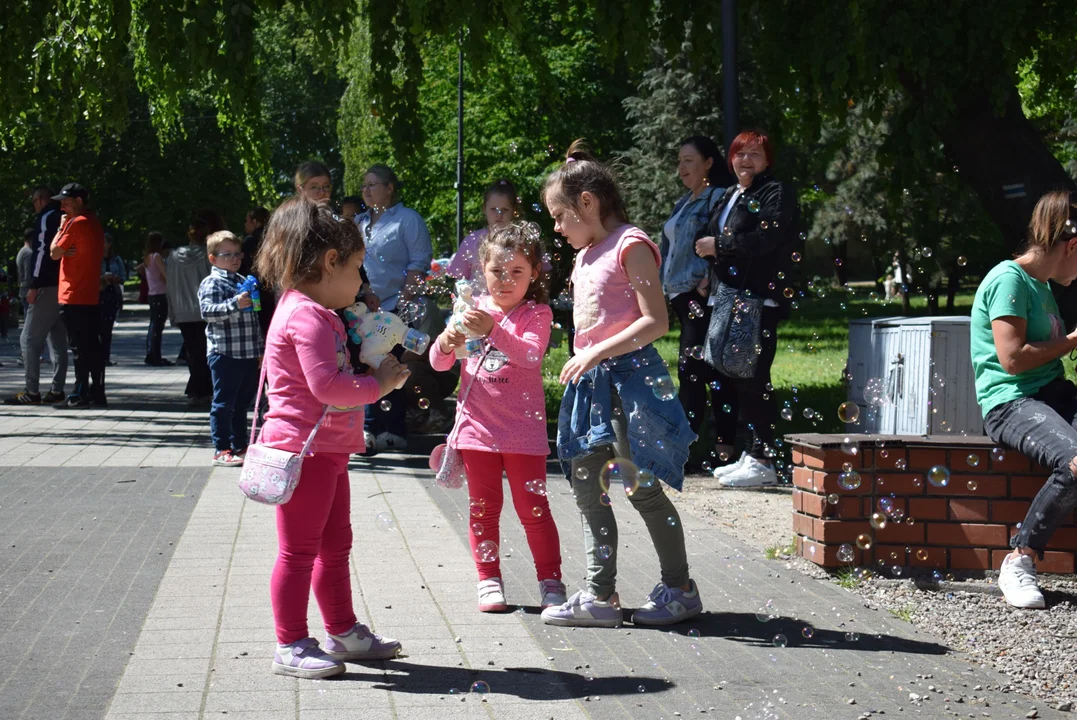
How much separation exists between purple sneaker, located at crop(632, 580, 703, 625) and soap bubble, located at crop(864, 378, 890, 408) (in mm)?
3214

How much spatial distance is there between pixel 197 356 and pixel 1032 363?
399 inches

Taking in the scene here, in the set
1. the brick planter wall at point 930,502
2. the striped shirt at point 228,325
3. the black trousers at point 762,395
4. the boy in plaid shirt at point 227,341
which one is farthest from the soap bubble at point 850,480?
the striped shirt at point 228,325

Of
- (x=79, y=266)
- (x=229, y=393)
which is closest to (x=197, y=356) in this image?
(x=79, y=266)

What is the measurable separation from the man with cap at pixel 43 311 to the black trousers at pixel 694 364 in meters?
7.46

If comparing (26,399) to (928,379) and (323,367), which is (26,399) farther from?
(323,367)

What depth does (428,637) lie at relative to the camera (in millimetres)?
5125

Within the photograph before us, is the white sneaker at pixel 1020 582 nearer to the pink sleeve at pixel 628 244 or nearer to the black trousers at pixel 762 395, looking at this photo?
the pink sleeve at pixel 628 244

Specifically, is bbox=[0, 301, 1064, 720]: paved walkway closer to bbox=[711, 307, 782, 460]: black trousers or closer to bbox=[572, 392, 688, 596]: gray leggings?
bbox=[572, 392, 688, 596]: gray leggings

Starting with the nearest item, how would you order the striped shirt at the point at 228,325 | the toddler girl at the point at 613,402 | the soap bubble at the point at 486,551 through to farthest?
1. the toddler girl at the point at 613,402
2. the soap bubble at the point at 486,551
3. the striped shirt at the point at 228,325

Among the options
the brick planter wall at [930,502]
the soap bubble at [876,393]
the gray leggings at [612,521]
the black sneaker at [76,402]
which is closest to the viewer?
the gray leggings at [612,521]

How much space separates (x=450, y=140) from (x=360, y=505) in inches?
1316

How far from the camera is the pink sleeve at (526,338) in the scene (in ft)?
17.5

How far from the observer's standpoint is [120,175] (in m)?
46.6

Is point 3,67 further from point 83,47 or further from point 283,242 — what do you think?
point 283,242
